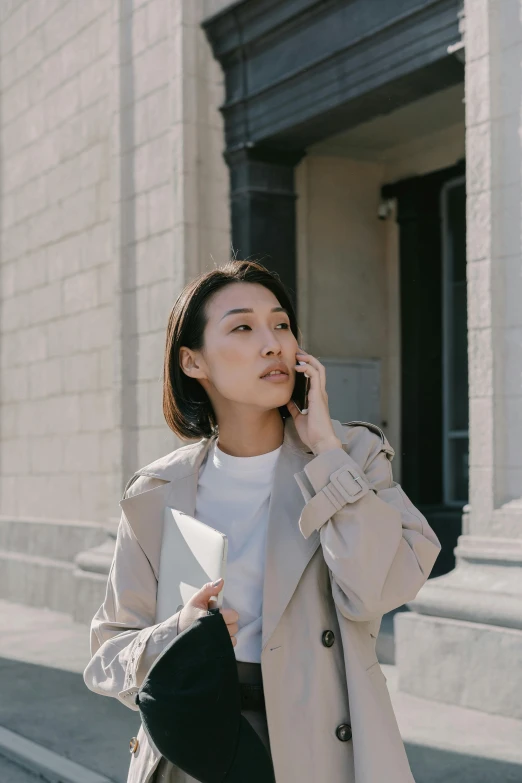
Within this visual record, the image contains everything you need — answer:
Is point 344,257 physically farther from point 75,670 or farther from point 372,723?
point 372,723

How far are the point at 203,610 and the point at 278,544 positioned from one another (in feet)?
0.91

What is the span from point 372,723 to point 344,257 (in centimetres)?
888

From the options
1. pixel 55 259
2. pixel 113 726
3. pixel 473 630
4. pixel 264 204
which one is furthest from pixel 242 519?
pixel 55 259

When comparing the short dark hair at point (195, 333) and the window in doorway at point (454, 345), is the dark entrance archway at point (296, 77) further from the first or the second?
the short dark hair at point (195, 333)

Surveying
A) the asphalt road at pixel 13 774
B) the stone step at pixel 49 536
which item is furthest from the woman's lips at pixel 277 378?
the stone step at pixel 49 536

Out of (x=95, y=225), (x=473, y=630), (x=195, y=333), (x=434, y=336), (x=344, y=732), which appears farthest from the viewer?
(x=95, y=225)

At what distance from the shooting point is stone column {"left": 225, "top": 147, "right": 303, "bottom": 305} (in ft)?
30.7

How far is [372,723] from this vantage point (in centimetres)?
216

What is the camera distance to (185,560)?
2.25 meters

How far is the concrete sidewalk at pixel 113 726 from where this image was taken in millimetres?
5223

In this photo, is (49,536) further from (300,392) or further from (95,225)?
(300,392)

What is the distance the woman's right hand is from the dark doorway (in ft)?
27.8

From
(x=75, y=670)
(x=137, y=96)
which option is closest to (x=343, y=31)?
(x=137, y=96)

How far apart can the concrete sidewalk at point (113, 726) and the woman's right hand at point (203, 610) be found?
10.7ft
